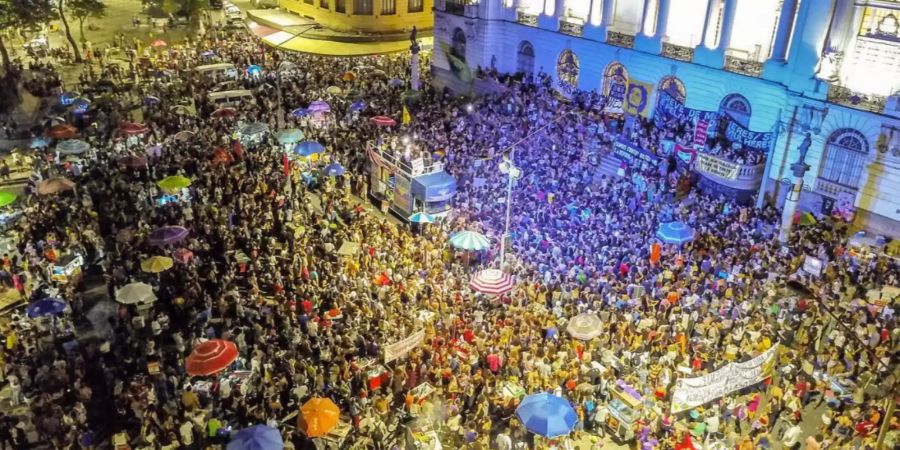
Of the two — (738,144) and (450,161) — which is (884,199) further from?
(450,161)

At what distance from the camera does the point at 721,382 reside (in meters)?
17.9

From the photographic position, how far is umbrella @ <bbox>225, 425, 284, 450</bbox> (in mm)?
15758

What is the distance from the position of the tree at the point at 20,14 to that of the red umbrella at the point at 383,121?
1145 inches

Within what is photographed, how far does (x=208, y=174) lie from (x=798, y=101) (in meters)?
26.6

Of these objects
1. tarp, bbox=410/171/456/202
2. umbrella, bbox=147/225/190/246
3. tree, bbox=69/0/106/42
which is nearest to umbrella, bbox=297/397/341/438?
umbrella, bbox=147/225/190/246

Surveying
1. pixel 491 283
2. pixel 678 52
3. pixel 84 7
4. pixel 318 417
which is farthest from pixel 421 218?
pixel 84 7

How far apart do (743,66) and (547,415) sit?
75.2 ft

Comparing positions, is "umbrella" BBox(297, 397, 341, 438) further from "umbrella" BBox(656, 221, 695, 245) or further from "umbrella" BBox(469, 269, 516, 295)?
"umbrella" BBox(656, 221, 695, 245)

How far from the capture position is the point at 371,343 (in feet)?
68.4

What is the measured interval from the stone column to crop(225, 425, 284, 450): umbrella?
26898mm

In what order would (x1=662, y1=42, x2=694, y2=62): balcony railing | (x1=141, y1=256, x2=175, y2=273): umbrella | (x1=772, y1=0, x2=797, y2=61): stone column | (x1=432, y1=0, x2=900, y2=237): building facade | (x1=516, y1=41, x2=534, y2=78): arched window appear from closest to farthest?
(x1=141, y1=256, x2=175, y2=273): umbrella
(x1=432, y1=0, x2=900, y2=237): building facade
(x1=772, y1=0, x2=797, y2=61): stone column
(x1=662, y1=42, x2=694, y2=62): balcony railing
(x1=516, y1=41, x2=534, y2=78): arched window

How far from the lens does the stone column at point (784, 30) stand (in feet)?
99.6

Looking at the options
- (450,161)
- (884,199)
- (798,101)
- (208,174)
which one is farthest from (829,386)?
(208,174)

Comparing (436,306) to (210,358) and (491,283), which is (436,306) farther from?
(210,358)
